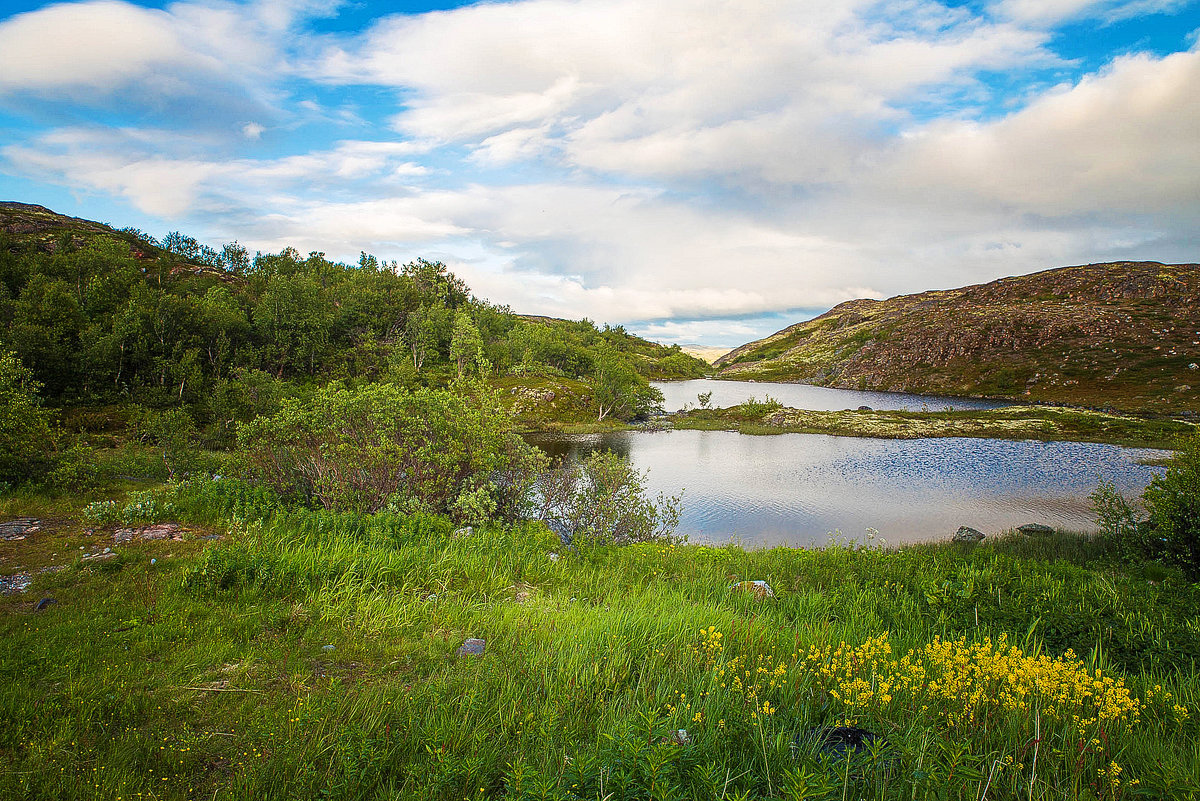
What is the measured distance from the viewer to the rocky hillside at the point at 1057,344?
255 ft

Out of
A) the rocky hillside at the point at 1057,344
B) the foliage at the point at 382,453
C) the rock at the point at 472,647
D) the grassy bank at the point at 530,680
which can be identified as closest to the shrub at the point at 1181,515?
the grassy bank at the point at 530,680

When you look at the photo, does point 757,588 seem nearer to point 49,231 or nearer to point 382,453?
point 382,453

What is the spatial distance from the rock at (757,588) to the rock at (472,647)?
5.30m

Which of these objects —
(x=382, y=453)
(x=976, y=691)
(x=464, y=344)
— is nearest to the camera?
(x=976, y=691)

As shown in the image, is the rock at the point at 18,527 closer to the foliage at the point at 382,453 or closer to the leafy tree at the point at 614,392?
the foliage at the point at 382,453

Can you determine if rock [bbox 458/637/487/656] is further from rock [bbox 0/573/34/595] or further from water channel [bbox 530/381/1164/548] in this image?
water channel [bbox 530/381/1164/548]

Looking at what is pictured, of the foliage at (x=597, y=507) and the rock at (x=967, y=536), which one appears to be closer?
the foliage at (x=597, y=507)

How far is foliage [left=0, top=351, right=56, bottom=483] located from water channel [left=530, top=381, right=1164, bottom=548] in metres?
19.7

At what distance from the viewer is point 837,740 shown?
381cm

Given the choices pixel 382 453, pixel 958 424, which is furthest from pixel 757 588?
pixel 958 424

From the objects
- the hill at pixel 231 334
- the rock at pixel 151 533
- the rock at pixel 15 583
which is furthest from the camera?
the hill at pixel 231 334

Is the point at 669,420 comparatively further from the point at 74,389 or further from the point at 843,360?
the point at 843,360

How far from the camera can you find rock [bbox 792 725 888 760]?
3.61 meters

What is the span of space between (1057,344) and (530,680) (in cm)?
12901
